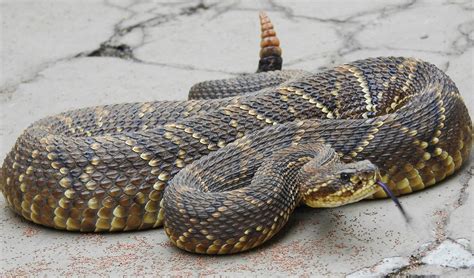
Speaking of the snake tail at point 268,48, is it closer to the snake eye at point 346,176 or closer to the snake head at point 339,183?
the snake head at point 339,183

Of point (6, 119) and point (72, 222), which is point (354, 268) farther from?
point (6, 119)

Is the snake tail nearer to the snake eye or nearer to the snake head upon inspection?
the snake head

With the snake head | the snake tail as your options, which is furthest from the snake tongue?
the snake tail

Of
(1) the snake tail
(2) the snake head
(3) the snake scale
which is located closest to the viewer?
(2) the snake head

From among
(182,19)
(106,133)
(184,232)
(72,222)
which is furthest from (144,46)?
(184,232)

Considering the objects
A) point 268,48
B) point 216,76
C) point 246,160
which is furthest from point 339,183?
point 216,76

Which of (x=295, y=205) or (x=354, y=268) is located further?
(x=295, y=205)
